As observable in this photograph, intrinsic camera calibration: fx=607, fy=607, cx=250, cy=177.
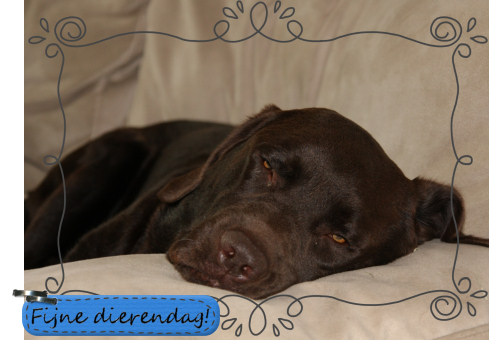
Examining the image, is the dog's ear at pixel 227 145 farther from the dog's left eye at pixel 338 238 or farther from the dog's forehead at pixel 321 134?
the dog's left eye at pixel 338 238

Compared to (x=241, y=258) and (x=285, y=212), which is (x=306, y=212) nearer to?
(x=285, y=212)

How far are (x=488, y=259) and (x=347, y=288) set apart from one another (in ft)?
1.66

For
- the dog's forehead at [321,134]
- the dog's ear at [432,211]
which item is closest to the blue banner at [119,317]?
the dog's forehead at [321,134]

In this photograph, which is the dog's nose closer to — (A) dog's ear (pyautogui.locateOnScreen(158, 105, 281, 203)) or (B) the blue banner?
(B) the blue banner

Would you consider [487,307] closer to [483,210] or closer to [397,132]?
[483,210]

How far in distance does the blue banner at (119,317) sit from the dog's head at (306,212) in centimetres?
25

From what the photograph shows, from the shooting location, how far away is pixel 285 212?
209cm

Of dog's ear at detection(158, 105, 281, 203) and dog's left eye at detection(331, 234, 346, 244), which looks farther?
dog's ear at detection(158, 105, 281, 203)

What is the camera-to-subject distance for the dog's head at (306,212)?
76.3 inches

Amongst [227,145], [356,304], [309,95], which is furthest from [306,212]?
[309,95]

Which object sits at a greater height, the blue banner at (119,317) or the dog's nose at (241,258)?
the dog's nose at (241,258)

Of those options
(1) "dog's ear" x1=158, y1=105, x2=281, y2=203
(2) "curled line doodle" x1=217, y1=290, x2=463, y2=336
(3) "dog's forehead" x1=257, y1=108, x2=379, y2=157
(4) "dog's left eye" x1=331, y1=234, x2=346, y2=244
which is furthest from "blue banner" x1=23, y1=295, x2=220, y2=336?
(1) "dog's ear" x1=158, y1=105, x2=281, y2=203

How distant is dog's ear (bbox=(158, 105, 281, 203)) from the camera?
252 centimetres

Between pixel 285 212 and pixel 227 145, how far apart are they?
58 cm
